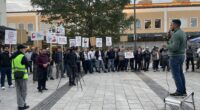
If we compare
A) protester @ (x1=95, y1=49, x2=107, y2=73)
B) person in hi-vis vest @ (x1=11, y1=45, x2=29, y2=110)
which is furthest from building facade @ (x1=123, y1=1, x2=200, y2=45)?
person in hi-vis vest @ (x1=11, y1=45, x2=29, y2=110)

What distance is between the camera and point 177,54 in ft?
36.3

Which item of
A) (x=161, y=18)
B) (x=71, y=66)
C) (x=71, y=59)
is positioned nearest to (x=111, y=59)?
(x=71, y=66)

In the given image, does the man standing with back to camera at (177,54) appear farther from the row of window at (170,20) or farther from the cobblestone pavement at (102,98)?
the row of window at (170,20)

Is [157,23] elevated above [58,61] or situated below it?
above

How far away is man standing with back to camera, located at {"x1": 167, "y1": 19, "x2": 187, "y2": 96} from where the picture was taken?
1092 cm

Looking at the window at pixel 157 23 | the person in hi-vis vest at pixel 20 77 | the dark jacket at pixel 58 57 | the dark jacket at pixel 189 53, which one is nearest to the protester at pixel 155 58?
the dark jacket at pixel 189 53

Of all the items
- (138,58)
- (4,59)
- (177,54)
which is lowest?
(138,58)

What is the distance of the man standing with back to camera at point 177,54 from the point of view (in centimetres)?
1092

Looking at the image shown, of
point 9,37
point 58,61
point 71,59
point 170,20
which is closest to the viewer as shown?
point 71,59

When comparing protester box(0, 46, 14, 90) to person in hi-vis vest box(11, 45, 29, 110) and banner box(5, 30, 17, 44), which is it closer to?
banner box(5, 30, 17, 44)

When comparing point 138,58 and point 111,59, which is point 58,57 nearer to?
point 111,59

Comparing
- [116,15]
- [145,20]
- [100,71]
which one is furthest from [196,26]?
[100,71]

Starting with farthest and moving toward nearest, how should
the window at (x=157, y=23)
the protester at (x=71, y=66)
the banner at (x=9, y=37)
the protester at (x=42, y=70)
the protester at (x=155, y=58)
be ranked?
the window at (x=157, y=23)
the protester at (x=155, y=58)
the banner at (x=9, y=37)
the protester at (x=71, y=66)
the protester at (x=42, y=70)

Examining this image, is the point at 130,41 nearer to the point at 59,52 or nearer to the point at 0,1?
the point at 0,1
